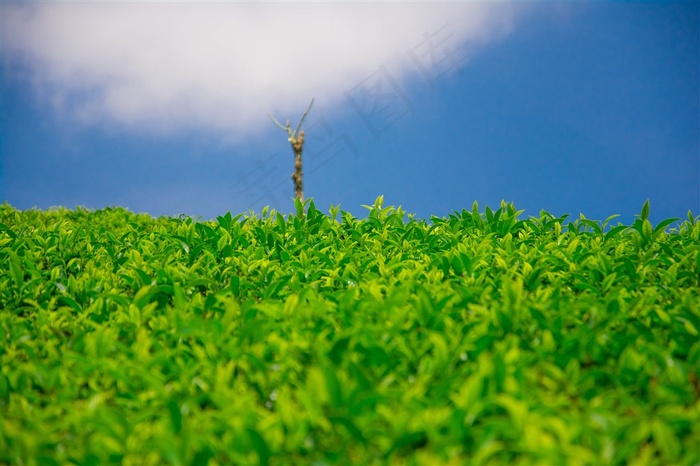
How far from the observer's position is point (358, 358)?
8.15 feet

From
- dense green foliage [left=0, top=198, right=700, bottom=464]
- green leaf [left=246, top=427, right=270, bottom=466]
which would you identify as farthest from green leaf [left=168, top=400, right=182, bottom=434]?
green leaf [left=246, top=427, right=270, bottom=466]

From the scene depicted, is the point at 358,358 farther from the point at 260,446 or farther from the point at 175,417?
the point at 175,417

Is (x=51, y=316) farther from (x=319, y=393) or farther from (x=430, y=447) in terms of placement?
(x=430, y=447)

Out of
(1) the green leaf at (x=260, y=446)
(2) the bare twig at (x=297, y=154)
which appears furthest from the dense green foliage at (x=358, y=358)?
(2) the bare twig at (x=297, y=154)

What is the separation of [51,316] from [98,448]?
1.52 metres

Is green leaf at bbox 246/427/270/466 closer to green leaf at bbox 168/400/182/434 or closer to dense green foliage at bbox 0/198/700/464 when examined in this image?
dense green foliage at bbox 0/198/700/464

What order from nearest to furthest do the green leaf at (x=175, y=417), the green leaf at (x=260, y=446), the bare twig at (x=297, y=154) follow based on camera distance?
the green leaf at (x=260, y=446) → the green leaf at (x=175, y=417) → the bare twig at (x=297, y=154)

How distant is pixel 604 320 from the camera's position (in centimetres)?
286

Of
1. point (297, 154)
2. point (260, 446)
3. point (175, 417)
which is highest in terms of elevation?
point (297, 154)

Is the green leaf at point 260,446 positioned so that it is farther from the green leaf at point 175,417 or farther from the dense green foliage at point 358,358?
the green leaf at point 175,417

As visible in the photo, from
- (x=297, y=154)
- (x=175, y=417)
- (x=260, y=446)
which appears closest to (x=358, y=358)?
(x=260, y=446)

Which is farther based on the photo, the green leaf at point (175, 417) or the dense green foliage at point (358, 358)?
the green leaf at point (175, 417)

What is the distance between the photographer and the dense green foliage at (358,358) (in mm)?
2033

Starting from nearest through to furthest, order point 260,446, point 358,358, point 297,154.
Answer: point 260,446 < point 358,358 < point 297,154
